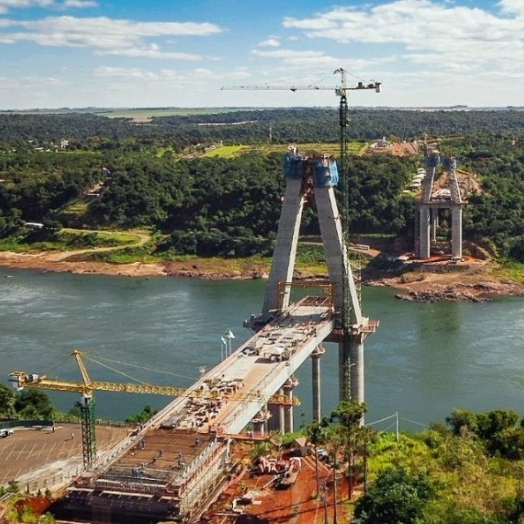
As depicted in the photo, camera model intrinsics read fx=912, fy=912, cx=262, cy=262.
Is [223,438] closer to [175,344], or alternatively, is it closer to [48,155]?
[175,344]

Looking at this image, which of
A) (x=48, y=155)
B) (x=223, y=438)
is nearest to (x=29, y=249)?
(x=48, y=155)

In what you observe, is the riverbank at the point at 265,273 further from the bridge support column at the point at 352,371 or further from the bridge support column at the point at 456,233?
the bridge support column at the point at 352,371

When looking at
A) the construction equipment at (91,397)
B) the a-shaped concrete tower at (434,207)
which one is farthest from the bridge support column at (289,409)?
the a-shaped concrete tower at (434,207)

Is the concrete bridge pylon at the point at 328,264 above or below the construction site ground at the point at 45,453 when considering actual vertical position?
above

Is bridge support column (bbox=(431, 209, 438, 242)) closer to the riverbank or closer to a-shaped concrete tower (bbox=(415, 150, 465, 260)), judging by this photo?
a-shaped concrete tower (bbox=(415, 150, 465, 260))

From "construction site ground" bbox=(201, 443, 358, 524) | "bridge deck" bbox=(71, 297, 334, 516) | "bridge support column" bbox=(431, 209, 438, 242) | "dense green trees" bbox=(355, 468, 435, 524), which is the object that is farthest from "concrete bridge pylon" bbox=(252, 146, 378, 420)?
"bridge support column" bbox=(431, 209, 438, 242)

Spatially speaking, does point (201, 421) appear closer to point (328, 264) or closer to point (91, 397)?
point (91, 397)

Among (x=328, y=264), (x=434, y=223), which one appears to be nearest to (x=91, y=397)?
(x=328, y=264)
